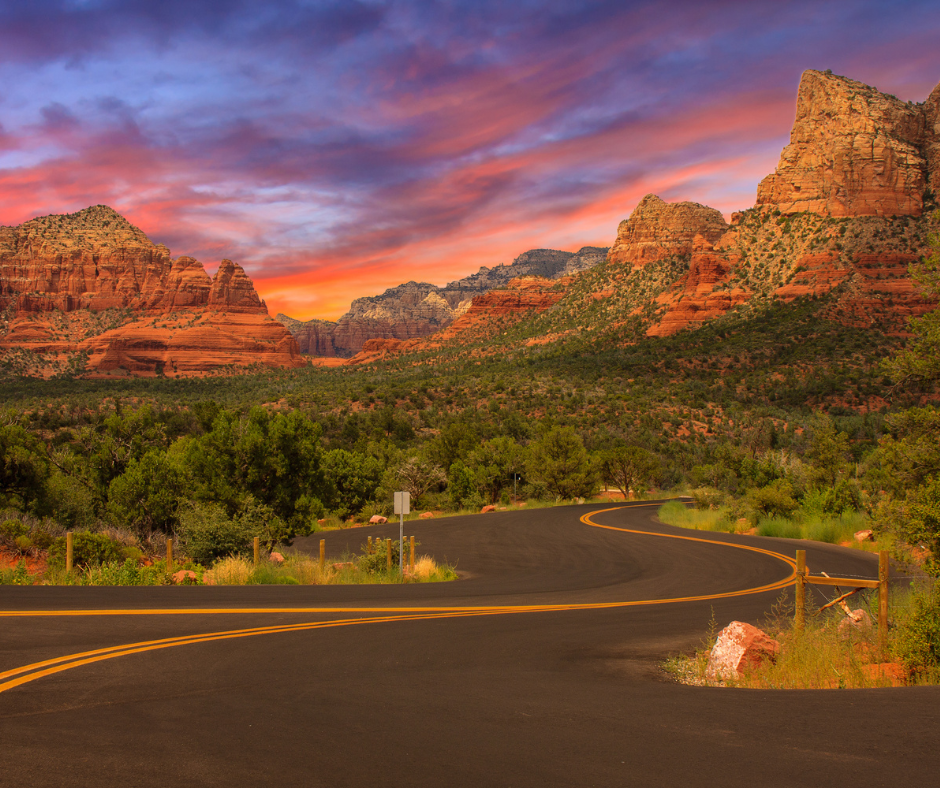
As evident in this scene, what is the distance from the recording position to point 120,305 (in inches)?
5965

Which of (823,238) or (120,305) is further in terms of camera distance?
(120,305)

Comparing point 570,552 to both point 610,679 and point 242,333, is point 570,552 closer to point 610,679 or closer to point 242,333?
point 610,679

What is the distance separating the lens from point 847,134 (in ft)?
283

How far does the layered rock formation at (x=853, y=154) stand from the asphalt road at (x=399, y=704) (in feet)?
284

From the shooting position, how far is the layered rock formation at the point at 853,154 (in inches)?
3216

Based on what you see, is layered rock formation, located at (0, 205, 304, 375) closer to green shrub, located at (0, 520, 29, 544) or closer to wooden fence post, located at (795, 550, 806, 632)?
green shrub, located at (0, 520, 29, 544)

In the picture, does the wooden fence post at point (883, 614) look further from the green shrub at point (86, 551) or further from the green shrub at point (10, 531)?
the green shrub at point (10, 531)

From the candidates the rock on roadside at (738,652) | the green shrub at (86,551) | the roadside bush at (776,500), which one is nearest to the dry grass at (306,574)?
the green shrub at (86,551)

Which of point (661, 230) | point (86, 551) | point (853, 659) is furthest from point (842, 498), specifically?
point (661, 230)

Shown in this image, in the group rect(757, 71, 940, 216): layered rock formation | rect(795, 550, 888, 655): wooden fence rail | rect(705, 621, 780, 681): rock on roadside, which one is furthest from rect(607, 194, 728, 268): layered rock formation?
rect(705, 621, 780, 681): rock on roadside

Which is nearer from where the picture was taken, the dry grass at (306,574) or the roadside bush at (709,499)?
the dry grass at (306,574)

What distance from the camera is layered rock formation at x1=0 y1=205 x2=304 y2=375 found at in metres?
132

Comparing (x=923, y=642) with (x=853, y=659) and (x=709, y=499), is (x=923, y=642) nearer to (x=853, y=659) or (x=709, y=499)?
(x=853, y=659)

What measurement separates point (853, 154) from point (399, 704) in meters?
95.4
